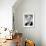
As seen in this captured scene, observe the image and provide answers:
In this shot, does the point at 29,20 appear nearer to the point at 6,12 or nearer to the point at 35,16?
the point at 35,16

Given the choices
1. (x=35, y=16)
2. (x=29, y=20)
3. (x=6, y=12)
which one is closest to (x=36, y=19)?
(x=35, y=16)

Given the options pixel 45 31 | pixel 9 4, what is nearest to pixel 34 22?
pixel 45 31

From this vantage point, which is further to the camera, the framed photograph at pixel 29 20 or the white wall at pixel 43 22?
the framed photograph at pixel 29 20

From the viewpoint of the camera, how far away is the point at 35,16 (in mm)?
4984

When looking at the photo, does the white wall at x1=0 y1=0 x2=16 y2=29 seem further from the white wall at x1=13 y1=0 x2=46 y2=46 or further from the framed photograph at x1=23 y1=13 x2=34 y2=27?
the framed photograph at x1=23 y1=13 x2=34 y2=27

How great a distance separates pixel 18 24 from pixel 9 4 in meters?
1.05

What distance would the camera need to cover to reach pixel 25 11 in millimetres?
5004

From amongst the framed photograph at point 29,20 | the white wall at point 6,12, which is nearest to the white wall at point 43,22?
the framed photograph at point 29,20

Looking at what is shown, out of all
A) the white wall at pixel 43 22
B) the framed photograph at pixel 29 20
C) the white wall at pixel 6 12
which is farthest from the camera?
the framed photograph at pixel 29 20

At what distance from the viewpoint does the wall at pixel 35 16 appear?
4.99 metres

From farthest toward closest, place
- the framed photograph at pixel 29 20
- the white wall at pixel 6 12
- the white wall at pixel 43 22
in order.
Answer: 1. the framed photograph at pixel 29 20
2. the white wall at pixel 43 22
3. the white wall at pixel 6 12

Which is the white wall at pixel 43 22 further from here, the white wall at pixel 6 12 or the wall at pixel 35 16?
the white wall at pixel 6 12

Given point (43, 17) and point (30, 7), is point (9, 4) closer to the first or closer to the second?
point (30, 7)

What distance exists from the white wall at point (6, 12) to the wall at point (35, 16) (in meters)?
0.57
